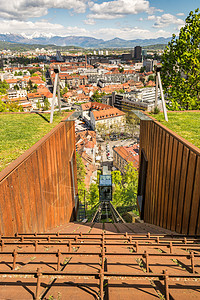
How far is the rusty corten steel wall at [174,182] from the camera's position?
4070 millimetres

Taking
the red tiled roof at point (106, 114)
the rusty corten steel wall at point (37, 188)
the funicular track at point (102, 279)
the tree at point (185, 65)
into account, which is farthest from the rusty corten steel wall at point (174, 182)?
the red tiled roof at point (106, 114)

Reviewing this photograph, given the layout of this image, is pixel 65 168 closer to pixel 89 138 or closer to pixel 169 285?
pixel 169 285

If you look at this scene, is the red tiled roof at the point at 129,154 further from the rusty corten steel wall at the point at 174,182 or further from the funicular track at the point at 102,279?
the funicular track at the point at 102,279

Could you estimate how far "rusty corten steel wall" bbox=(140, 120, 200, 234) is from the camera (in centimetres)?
407

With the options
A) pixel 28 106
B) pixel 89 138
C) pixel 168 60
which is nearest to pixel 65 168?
pixel 168 60

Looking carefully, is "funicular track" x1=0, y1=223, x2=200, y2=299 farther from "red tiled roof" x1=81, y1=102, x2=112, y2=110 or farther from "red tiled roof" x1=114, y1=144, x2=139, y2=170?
"red tiled roof" x1=81, y1=102, x2=112, y2=110

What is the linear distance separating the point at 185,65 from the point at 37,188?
10.1 meters

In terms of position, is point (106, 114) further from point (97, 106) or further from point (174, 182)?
point (174, 182)

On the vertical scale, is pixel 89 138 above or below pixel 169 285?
below

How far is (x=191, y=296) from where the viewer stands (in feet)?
5.77

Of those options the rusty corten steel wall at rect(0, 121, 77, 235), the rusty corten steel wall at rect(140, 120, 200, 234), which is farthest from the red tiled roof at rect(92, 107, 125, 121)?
the rusty corten steel wall at rect(140, 120, 200, 234)

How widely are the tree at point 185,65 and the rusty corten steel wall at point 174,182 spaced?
16.7 feet

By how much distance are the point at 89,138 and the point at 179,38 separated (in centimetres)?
3570

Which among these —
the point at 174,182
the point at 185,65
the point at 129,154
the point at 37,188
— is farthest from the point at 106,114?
the point at 37,188
